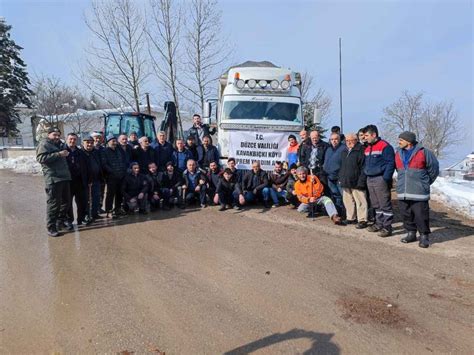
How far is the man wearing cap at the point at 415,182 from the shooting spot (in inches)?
230

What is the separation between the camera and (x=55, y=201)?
6508 millimetres

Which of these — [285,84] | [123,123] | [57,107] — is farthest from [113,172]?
[57,107]

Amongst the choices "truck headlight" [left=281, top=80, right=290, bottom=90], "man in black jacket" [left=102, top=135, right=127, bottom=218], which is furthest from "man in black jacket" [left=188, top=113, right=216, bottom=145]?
"man in black jacket" [left=102, top=135, right=127, bottom=218]

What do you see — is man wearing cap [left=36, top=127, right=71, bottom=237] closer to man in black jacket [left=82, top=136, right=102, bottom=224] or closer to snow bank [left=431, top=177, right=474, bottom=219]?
man in black jacket [left=82, top=136, right=102, bottom=224]

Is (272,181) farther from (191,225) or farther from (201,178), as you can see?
(191,225)

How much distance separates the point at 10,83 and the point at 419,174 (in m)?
36.4

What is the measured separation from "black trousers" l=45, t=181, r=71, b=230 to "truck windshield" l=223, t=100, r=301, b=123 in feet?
15.5

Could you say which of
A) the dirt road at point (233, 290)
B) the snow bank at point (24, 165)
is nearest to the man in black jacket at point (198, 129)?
the dirt road at point (233, 290)

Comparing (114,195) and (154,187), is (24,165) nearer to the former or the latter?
(114,195)

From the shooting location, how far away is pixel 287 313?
377 centimetres

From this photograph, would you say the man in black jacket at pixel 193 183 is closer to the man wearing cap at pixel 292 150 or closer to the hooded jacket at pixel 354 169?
the man wearing cap at pixel 292 150

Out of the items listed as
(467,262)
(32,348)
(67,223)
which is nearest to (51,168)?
(67,223)

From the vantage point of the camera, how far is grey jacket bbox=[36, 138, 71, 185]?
6.32 meters

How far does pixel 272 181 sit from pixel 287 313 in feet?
17.1
